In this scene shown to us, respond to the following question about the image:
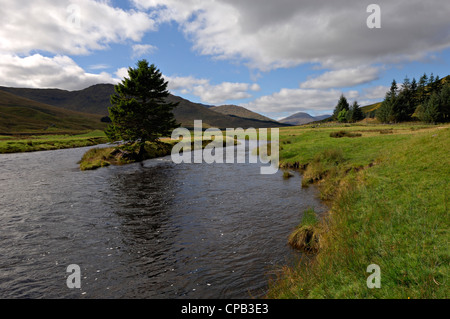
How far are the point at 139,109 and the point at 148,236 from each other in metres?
32.2

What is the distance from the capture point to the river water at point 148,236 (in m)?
8.75

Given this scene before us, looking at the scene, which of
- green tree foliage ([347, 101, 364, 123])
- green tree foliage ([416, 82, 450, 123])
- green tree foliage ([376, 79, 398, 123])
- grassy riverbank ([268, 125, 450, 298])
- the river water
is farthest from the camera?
green tree foliage ([347, 101, 364, 123])

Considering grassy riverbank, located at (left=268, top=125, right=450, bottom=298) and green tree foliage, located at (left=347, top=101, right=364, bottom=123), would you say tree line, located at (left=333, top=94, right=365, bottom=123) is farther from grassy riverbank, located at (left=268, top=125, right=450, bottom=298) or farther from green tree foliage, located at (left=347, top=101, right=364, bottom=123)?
grassy riverbank, located at (left=268, top=125, right=450, bottom=298)

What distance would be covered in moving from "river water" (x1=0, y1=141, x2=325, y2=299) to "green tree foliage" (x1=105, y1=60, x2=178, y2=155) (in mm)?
17452

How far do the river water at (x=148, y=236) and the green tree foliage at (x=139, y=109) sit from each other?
57.3ft

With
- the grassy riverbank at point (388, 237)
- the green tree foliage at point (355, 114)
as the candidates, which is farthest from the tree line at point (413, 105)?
the grassy riverbank at point (388, 237)

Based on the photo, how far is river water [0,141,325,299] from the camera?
344 inches

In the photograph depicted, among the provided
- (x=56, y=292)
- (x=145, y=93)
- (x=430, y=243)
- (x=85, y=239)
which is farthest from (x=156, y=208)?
(x=145, y=93)

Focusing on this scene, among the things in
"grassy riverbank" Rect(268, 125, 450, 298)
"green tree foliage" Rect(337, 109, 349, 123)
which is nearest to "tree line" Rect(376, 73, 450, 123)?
"green tree foliage" Rect(337, 109, 349, 123)

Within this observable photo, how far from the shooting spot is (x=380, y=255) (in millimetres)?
7605

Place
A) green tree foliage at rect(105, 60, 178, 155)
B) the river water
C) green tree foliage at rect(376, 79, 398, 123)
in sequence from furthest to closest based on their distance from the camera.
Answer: green tree foliage at rect(376, 79, 398, 123) → green tree foliage at rect(105, 60, 178, 155) → the river water

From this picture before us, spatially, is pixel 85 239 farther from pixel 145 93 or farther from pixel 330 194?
pixel 145 93

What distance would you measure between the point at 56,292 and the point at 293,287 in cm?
851

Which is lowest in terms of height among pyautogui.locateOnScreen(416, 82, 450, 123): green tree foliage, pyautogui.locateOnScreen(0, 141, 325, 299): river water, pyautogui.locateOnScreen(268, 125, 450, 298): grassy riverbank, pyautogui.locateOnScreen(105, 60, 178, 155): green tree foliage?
pyautogui.locateOnScreen(0, 141, 325, 299): river water
